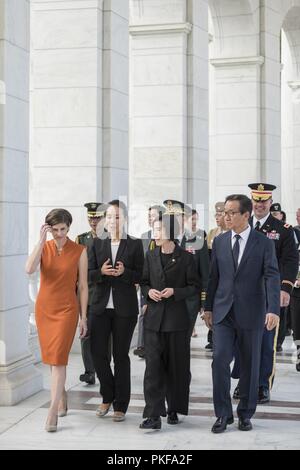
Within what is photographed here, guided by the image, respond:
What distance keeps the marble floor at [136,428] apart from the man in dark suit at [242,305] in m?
0.25

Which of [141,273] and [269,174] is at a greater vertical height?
[269,174]

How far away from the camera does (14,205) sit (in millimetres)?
7676

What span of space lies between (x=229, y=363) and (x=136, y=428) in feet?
2.91

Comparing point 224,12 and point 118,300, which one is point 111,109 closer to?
point 118,300

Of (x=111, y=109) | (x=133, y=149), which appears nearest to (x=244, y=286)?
(x=111, y=109)

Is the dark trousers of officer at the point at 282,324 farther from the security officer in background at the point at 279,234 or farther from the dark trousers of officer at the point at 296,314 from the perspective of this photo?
the security officer in background at the point at 279,234

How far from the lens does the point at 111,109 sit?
10.8m

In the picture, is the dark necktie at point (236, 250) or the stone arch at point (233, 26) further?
the stone arch at point (233, 26)

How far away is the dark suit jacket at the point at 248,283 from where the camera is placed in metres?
6.59

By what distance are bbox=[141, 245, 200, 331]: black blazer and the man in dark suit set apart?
0.22 metres

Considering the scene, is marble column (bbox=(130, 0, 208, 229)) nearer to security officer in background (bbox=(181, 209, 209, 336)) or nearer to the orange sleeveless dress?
security officer in background (bbox=(181, 209, 209, 336))

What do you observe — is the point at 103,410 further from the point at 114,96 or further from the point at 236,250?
the point at 114,96

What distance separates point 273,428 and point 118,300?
62.9 inches

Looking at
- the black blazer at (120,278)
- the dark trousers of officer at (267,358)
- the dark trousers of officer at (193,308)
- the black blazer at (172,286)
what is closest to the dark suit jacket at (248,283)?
the black blazer at (172,286)
